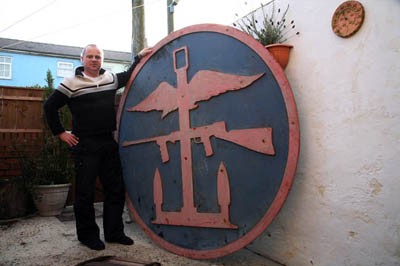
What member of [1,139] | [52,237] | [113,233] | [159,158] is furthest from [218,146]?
[1,139]

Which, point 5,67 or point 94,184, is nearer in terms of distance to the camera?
point 94,184

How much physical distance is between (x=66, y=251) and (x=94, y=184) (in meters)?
0.48

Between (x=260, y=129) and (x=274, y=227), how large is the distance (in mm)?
680

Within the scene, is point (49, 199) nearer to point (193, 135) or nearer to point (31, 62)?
point (193, 135)

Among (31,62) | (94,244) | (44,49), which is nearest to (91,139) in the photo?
(94,244)

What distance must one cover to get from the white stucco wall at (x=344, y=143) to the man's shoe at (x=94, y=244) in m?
1.14

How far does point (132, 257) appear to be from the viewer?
2.06m

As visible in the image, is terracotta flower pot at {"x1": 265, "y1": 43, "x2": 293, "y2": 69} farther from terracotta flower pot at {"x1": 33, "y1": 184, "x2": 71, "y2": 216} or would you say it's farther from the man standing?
terracotta flower pot at {"x1": 33, "y1": 184, "x2": 71, "y2": 216}

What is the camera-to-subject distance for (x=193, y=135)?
208cm

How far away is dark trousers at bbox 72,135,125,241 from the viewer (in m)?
2.31

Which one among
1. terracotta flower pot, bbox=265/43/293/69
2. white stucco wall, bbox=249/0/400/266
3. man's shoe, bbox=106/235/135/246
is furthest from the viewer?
man's shoe, bbox=106/235/135/246

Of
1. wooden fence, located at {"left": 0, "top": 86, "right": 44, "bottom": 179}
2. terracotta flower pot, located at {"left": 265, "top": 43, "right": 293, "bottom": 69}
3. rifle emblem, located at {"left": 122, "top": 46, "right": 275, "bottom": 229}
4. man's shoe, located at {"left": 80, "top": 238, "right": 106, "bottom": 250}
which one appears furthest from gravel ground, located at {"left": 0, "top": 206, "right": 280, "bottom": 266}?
terracotta flower pot, located at {"left": 265, "top": 43, "right": 293, "bottom": 69}

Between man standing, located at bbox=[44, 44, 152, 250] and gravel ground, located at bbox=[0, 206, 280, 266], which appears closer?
gravel ground, located at bbox=[0, 206, 280, 266]

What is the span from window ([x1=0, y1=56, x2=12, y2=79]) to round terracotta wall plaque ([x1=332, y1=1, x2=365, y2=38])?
17.6 m
